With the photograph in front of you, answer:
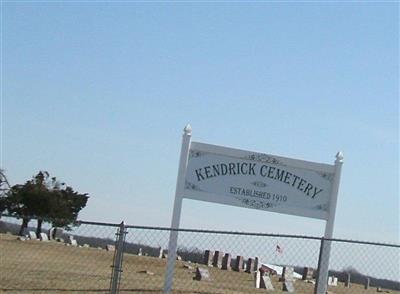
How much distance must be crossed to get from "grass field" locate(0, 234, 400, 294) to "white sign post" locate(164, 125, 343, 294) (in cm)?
190

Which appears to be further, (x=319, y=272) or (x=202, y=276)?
(x=202, y=276)

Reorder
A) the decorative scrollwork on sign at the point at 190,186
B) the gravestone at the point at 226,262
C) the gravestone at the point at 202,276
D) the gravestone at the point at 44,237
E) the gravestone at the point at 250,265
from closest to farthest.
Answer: the decorative scrollwork on sign at the point at 190,186 < the gravestone at the point at 202,276 < the gravestone at the point at 250,265 < the gravestone at the point at 226,262 < the gravestone at the point at 44,237

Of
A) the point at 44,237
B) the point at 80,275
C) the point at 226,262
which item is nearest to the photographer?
the point at 80,275

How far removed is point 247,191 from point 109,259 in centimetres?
1180

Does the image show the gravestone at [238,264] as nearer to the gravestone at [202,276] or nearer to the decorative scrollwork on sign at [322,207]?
the gravestone at [202,276]

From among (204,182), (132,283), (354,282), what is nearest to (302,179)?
(204,182)

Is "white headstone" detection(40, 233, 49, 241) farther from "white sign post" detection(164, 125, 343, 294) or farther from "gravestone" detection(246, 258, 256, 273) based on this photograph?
"white sign post" detection(164, 125, 343, 294)

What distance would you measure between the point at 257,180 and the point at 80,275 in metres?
4.94

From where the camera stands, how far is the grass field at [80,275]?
1509 cm

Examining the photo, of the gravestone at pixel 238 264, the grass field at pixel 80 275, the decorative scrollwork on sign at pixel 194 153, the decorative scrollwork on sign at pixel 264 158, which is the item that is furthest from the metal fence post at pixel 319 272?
the gravestone at pixel 238 264

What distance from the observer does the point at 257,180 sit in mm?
14852

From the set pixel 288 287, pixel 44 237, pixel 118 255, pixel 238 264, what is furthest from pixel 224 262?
pixel 118 255

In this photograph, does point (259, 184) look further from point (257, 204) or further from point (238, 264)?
point (238, 264)

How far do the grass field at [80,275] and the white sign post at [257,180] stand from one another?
6.24 feet
